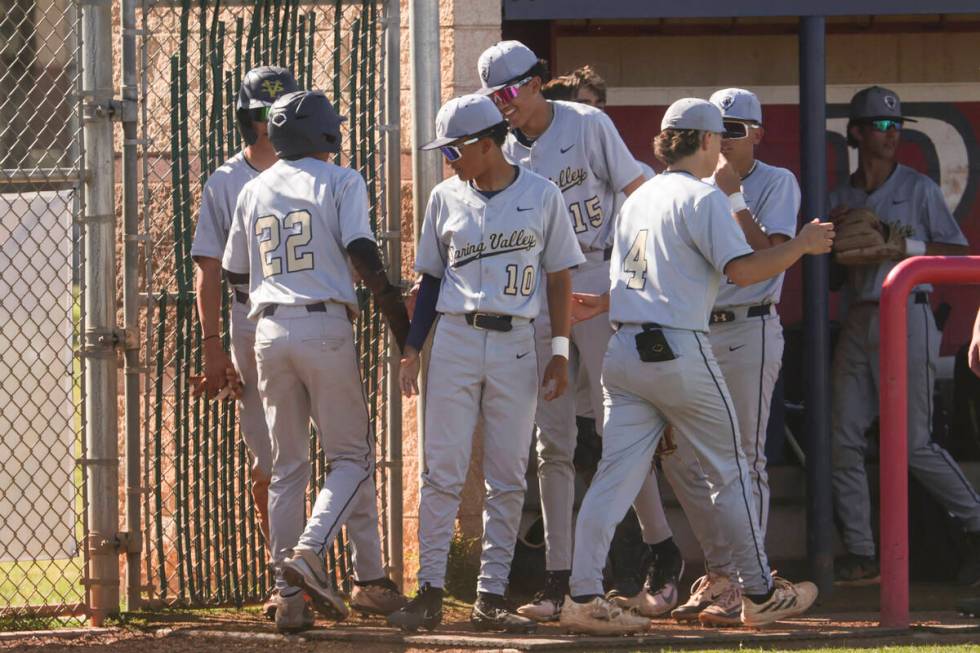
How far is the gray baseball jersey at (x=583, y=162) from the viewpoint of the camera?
5.77 metres

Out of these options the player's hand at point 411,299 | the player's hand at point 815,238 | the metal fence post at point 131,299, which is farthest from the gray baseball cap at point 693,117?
the metal fence post at point 131,299

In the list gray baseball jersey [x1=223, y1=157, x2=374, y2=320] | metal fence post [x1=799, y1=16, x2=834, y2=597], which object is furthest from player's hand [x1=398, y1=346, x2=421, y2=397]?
metal fence post [x1=799, y1=16, x2=834, y2=597]

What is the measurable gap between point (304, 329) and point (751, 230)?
1698 millimetres

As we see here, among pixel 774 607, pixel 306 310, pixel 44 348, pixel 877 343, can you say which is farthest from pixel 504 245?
pixel 877 343

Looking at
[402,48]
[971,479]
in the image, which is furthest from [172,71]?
[971,479]

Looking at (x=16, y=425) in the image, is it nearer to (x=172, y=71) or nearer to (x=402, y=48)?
(x=172, y=71)

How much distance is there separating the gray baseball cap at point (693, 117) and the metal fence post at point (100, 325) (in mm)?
2125

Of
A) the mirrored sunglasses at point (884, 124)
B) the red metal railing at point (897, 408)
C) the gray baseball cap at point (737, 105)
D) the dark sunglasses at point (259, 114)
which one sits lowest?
the red metal railing at point (897, 408)

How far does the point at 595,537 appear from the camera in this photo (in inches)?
203

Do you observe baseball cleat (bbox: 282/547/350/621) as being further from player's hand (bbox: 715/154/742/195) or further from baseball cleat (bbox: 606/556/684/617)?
player's hand (bbox: 715/154/742/195)

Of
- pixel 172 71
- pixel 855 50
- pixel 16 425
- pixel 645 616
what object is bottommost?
pixel 645 616

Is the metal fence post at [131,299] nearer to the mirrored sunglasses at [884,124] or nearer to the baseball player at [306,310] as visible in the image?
the baseball player at [306,310]

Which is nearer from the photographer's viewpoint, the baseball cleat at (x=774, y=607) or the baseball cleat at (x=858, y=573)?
the baseball cleat at (x=774, y=607)

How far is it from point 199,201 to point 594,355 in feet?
5.89
